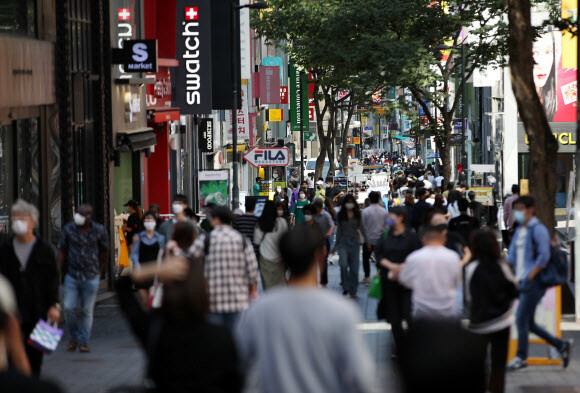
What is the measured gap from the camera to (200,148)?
121ft

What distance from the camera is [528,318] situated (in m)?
10.6

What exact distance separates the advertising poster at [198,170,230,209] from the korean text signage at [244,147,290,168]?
16.5 feet

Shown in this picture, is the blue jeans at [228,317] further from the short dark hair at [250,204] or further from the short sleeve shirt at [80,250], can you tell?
the short dark hair at [250,204]

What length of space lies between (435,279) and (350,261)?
861cm

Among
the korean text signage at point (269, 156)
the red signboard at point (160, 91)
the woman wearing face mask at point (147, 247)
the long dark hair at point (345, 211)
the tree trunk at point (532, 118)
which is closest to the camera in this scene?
the tree trunk at point (532, 118)

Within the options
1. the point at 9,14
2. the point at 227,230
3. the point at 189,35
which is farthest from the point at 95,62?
the point at 227,230

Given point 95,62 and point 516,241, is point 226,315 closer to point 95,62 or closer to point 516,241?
point 516,241

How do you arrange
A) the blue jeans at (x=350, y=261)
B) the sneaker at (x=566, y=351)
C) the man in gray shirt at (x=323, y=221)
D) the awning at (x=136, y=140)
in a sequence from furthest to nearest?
1. the awning at (x=136, y=140)
2. the man in gray shirt at (x=323, y=221)
3. the blue jeans at (x=350, y=261)
4. the sneaker at (x=566, y=351)

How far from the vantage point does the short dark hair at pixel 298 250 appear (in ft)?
16.2

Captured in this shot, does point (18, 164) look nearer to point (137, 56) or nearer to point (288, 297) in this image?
point (137, 56)

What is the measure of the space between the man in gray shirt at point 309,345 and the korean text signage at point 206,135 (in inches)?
1262

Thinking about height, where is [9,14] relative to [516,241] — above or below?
above

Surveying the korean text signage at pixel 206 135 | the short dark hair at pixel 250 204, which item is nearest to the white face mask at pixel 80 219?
the short dark hair at pixel 250 204

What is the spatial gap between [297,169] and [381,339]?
2035 inches
